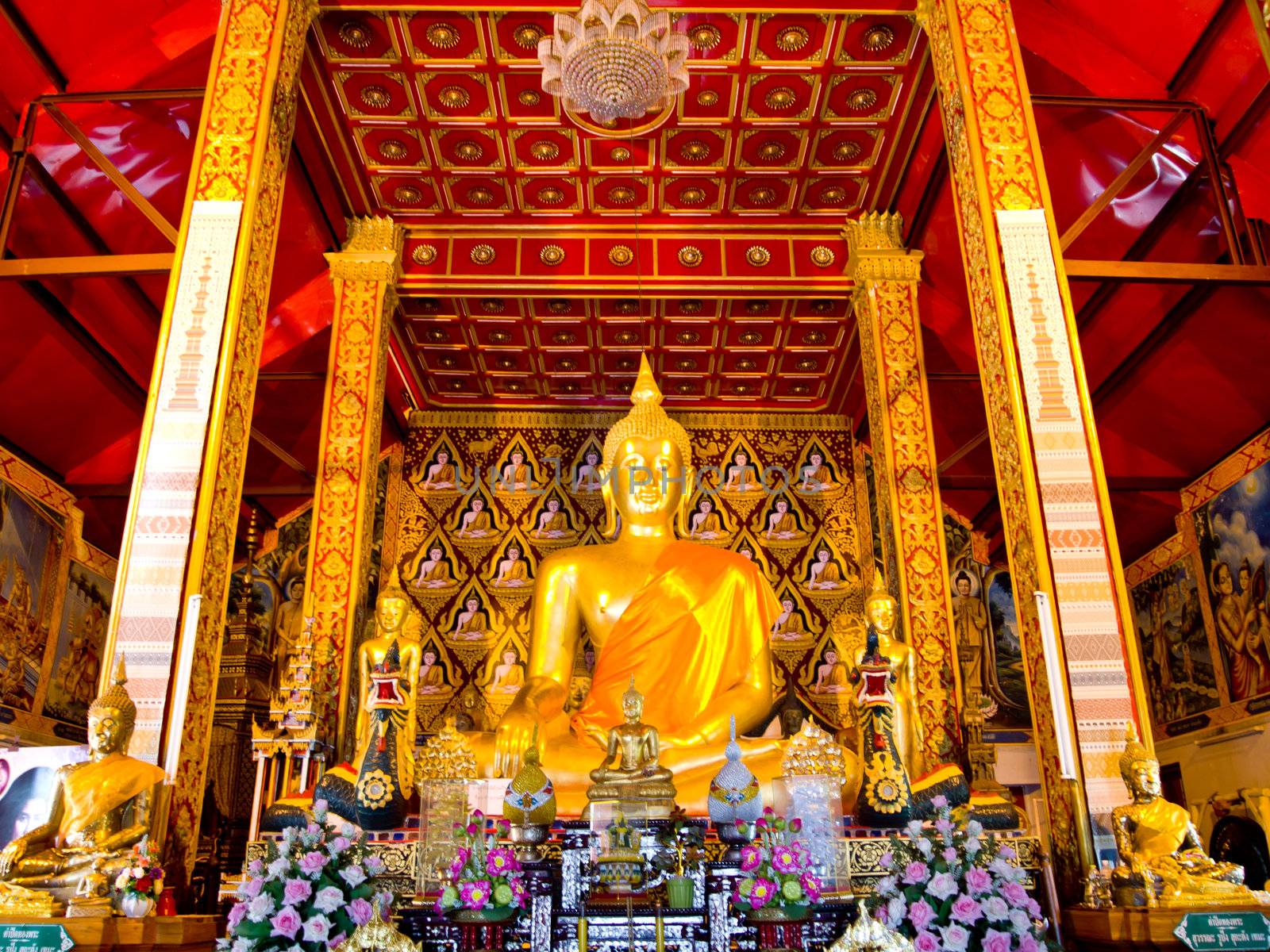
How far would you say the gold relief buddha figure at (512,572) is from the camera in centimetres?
1068

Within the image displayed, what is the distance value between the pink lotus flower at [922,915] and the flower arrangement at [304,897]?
178 centimetres

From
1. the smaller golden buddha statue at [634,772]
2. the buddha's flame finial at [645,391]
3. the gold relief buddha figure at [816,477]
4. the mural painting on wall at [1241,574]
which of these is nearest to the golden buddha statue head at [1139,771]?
the smaller golden buddha statue at [634,772]

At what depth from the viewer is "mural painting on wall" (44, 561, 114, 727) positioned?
9133mm

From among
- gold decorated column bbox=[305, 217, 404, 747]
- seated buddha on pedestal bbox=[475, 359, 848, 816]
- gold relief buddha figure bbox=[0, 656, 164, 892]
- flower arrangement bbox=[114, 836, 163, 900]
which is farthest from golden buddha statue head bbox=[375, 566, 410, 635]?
flower arrangement bbox=[114, 836, 163, 900]

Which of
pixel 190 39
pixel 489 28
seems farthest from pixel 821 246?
pixel 190 39

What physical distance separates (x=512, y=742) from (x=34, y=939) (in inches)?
99.8

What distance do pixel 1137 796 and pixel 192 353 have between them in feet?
14.8

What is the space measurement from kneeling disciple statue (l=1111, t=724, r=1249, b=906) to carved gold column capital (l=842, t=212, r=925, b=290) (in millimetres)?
5018

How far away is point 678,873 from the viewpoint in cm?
415

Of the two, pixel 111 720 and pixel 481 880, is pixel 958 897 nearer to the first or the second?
pixel 481 880

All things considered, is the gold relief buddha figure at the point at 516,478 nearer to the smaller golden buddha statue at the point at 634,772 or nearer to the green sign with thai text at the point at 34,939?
the smaller golden buddha statue at the point at 634,772

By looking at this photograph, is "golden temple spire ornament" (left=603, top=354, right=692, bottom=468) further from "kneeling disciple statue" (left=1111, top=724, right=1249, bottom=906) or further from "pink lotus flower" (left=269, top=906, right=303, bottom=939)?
"pink lotus flower" (left=269, top=906, right=303, bottom=939)

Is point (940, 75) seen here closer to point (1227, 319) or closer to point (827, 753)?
point (1227, 319)

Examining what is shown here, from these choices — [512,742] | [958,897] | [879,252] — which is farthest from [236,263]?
[879,252]
